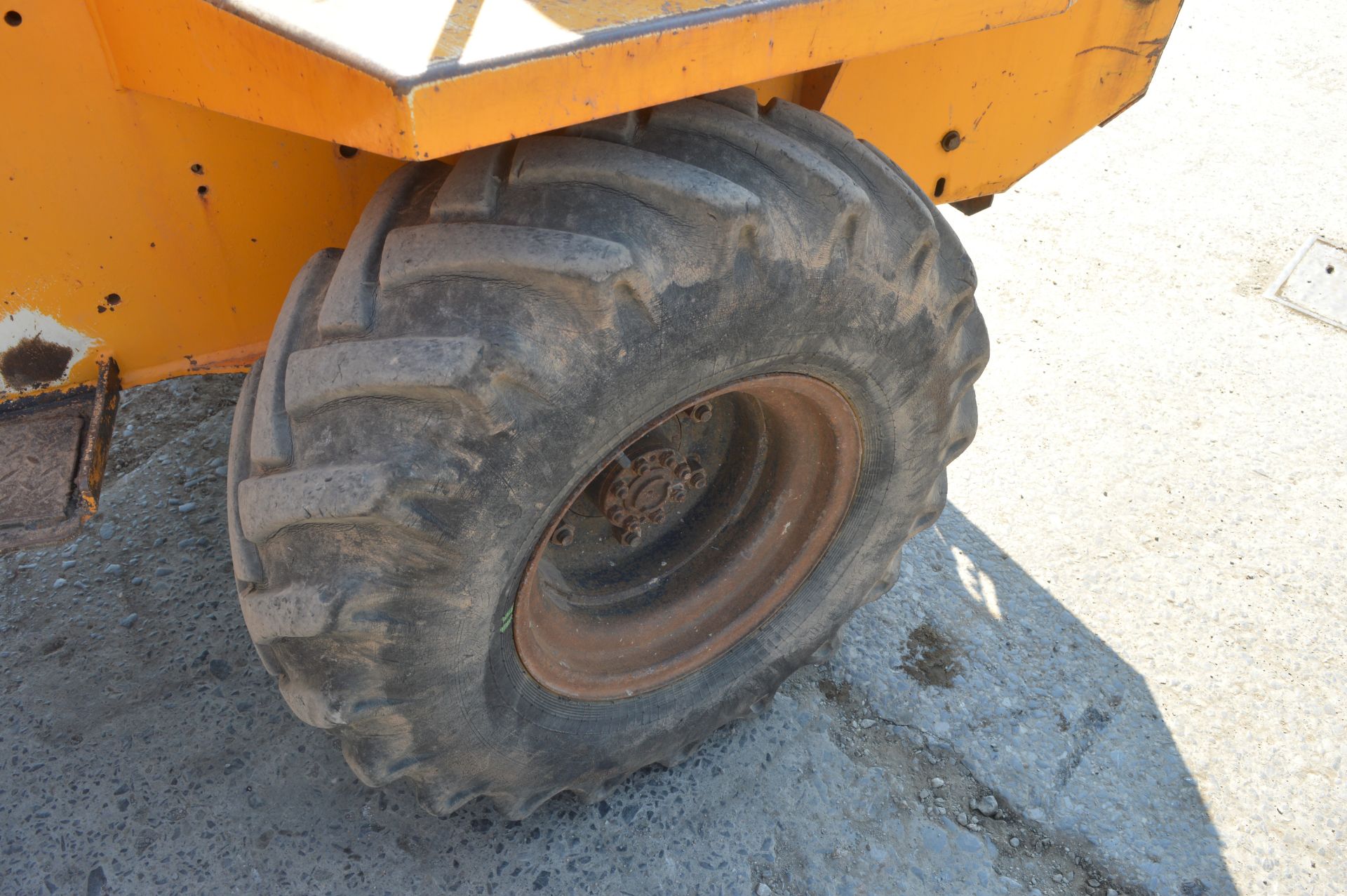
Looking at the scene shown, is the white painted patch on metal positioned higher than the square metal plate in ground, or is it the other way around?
the white painted patch on metal

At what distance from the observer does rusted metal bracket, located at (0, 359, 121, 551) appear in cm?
156

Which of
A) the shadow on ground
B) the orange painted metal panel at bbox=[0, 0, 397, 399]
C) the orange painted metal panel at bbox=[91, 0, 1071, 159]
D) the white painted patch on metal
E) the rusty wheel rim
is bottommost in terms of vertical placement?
the shadow on ground

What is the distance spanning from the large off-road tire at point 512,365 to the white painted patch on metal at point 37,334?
261mm

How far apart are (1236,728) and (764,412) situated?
1.32 m

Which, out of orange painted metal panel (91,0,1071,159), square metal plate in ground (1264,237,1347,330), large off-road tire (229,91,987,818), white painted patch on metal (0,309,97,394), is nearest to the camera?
orange painted metal panel (91,0,1071,159)

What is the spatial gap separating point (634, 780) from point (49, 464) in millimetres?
1193

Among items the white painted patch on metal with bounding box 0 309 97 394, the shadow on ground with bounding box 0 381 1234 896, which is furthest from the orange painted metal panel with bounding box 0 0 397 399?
the shadow on ground with bounding box 0 381 1234 896

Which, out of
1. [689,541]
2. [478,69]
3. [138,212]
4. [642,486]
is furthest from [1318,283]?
[138,212]

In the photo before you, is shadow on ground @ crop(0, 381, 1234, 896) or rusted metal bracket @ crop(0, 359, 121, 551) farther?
shadow on ground @ crop(0, 381, 1234, 896)

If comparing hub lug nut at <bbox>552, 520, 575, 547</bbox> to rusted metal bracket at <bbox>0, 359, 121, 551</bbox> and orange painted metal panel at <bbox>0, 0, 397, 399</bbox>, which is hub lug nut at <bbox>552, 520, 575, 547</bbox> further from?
rusted metal bracket at <bbox>0, 359, 121, 551</bbox>

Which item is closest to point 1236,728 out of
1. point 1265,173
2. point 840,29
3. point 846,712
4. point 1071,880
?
point 1071,880

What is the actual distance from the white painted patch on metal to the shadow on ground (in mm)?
888

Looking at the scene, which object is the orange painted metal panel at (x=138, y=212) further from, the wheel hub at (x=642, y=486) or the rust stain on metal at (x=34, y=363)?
the wheel hub at (x=642, y=486)

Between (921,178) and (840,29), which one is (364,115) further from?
(921,178)
